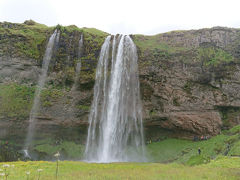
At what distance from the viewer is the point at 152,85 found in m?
28.2

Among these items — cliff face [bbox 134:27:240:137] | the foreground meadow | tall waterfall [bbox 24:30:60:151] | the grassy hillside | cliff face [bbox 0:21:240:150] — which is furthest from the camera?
tall waterfall [bbox 24:30:60:151]

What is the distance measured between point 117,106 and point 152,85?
6095 millimetres

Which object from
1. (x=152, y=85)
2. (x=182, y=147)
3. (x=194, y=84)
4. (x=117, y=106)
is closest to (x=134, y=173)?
(x=117, y=106)

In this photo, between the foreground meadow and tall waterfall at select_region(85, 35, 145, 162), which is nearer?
the foreground meadow

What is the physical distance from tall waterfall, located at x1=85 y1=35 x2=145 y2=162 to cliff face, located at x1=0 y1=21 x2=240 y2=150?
1.23 metres

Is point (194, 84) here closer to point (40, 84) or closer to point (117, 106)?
point (117, 106)

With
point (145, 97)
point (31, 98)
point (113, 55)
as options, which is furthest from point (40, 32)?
point (145, 97)

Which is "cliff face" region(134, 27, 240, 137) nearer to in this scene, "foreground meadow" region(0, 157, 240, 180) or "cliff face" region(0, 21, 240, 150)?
"cliff face" region(0, 21, 240, 150)

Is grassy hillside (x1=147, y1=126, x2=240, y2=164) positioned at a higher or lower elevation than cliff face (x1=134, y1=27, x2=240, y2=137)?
lower

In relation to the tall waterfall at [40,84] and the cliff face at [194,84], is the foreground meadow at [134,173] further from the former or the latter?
the tall waterfall at [40,84]

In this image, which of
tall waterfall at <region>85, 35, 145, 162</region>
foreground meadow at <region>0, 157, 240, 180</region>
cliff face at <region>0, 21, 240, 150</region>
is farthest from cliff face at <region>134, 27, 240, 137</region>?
foreground meadow at <region>0, 157, 240, 180</region>

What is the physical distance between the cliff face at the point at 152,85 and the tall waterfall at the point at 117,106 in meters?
1.23

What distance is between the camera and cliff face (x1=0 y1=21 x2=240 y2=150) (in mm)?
27016

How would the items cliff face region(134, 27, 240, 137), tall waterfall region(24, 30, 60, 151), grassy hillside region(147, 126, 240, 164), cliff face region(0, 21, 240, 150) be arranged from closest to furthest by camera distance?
1. grassy hillside region(147, 126, 240, 164)
2. cliff face region(134, 27, 240, 137)
3. cliff face region(0, 21, 240, 150)
4. tall waterfall region(24, 30, 60, 151)
